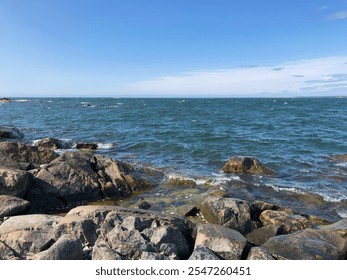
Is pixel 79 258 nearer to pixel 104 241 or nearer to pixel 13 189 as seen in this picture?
pixel 104 241

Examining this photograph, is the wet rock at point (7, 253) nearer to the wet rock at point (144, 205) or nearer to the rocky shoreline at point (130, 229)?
the rocky shoreline at point (130, 229)

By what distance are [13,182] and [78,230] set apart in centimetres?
484

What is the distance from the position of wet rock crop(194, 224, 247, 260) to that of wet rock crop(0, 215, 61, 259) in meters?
3.85

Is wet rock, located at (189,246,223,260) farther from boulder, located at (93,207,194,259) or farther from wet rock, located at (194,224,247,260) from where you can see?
boulder, located at (93,207,194,259)

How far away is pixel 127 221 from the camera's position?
7.45m

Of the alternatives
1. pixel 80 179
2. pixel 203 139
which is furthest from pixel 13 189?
pixel 203 139

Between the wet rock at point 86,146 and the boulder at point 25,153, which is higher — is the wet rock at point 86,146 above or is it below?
below

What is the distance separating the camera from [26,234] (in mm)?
6793

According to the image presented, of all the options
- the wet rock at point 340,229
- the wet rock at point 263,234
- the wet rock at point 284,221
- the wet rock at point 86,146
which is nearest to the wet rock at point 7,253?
the wet rock at point 263,234

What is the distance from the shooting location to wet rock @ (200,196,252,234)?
9.34 meters

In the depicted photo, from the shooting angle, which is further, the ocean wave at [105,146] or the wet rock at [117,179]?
the ocean wave at [105,146]

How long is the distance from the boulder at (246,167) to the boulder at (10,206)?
442 inches

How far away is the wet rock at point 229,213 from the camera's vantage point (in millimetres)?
9344
